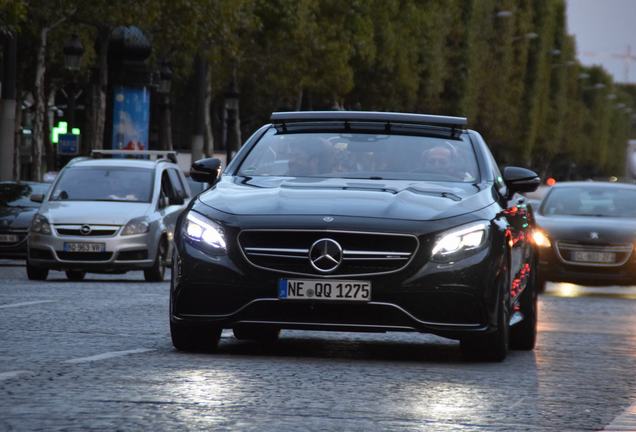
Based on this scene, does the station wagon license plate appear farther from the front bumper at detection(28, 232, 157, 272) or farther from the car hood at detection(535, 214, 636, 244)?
the car hood at detection(535, 214, 636, 244)

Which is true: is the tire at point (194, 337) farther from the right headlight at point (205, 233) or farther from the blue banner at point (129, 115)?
the blue banner at point (129, 115)

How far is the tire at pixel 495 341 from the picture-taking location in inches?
463

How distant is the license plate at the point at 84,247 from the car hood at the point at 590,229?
223 inches

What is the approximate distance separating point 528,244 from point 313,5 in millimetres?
56808

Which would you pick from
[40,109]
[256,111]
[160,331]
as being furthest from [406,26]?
[160,331]

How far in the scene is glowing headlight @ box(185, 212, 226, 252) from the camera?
1139 centimetres

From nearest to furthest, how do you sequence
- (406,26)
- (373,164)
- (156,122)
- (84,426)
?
1. (84,426)
2. (373,164)
3. (406,26)
4. (156,122)

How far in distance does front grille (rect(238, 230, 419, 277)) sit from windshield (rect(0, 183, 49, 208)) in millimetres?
21966

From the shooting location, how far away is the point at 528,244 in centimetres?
1383

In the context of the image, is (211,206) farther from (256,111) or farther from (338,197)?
(256,111)

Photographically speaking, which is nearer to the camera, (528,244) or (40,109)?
(528,244)

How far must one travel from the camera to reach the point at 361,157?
12.8 m

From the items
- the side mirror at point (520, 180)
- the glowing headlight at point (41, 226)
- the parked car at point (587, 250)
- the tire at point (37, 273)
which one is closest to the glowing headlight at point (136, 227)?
the glowing headlight at point (41, 226)

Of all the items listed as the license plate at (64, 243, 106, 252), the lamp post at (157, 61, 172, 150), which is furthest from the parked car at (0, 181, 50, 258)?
the lamp post at (157, 61, 172, 150)
